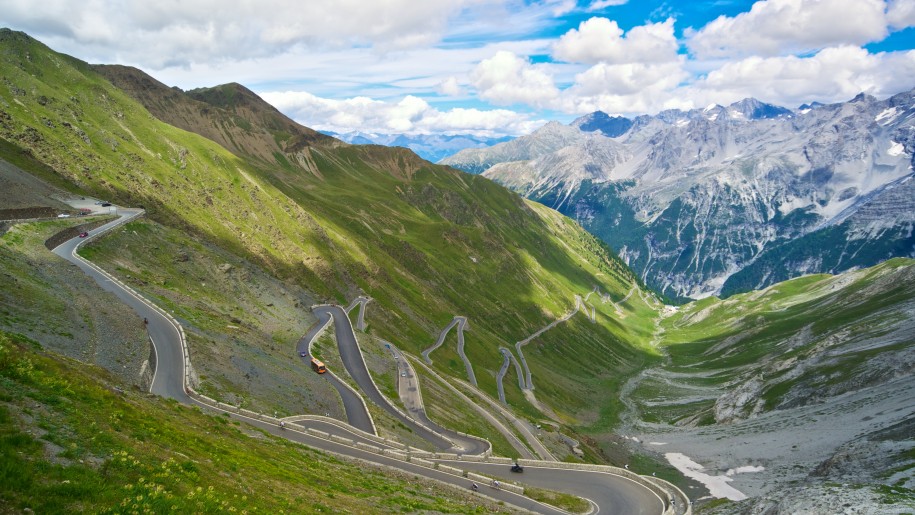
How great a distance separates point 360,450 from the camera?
51562 mm

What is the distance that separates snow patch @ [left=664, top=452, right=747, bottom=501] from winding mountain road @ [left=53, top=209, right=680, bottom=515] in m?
27.3

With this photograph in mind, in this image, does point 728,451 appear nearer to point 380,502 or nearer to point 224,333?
point 380,502

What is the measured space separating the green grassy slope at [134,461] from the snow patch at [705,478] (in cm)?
5708

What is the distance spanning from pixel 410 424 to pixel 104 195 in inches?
3425

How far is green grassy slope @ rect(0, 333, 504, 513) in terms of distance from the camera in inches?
672

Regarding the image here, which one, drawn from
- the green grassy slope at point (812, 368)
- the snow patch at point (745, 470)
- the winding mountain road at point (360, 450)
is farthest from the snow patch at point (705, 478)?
the winding mountain road at point (360, 450)

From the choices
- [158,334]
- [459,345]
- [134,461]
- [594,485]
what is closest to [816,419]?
[594,485]

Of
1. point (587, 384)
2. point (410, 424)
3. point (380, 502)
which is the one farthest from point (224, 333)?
point (587, 384)

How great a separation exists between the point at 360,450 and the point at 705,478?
67.6m

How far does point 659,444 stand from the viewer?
4419 inches

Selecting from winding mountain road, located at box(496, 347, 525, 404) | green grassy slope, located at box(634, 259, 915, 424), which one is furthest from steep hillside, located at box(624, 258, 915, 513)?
winding mountain road, located at box(496, 347, 525, 404)

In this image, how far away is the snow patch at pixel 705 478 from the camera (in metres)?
76.8

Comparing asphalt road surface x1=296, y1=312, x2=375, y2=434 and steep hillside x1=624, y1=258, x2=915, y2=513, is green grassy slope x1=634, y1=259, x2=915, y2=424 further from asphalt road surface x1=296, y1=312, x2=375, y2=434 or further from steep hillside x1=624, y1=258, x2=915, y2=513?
asphalt road surface x1=296, y1=312, x2=375, y2=434

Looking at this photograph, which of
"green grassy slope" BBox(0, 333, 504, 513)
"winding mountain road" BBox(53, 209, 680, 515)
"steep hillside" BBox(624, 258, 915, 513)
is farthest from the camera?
"steep hillside" BBox(624, 258, 915, 513)
